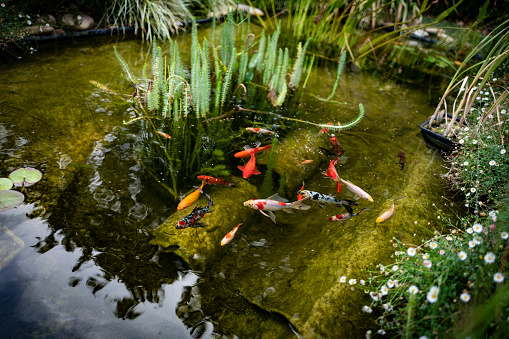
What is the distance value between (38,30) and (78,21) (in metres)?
0.49

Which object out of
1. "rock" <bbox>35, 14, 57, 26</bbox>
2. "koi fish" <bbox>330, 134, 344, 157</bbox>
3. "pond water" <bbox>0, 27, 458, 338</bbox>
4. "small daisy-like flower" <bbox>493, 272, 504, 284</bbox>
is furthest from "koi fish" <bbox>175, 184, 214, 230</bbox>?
"rock" <bbox>35, 14, 57, 26</bbox>

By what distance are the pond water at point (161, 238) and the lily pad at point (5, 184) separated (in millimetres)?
96

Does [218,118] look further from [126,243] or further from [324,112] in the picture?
[126,243]

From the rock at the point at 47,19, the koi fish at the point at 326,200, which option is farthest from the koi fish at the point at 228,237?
the rock at the point at 47,19

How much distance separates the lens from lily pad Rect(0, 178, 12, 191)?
1.53m

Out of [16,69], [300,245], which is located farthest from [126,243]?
[16,69]

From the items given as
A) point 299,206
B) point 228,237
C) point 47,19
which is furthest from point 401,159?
point 47,19

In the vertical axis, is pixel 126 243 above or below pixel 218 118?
below

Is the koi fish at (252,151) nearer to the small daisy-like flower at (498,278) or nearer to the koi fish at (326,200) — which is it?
the koi fish at (326,200)

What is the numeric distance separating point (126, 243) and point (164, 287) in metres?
0.29

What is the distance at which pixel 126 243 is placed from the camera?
1428 millimetres

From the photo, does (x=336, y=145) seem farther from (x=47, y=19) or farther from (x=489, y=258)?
(x=47, y=19)

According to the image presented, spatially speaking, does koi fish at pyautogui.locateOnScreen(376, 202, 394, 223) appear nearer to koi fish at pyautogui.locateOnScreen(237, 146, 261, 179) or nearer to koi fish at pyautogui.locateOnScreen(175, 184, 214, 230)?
koi fish at pyautogui.locateOnScreen(237, 146, 261, 179)

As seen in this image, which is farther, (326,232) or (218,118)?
(218,118)
